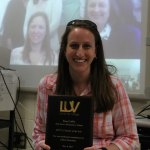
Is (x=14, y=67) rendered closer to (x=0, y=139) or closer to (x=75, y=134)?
(x=0, y=139)

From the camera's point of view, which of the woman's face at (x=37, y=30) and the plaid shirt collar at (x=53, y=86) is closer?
the plaid shirt collar at (x=53, y=86)

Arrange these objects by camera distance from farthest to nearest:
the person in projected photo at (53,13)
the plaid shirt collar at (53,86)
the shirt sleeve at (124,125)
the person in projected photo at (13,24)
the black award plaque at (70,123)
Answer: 1. the person in projected photo at (13,24)
2. the person in projected photo at (53,13)
3. the plaid shirt collar at (53,86)
4. the shirt sleeve at (124,125)
5. the black award plaque at (70,123)

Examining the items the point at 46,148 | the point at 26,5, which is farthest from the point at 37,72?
the point at 46,148

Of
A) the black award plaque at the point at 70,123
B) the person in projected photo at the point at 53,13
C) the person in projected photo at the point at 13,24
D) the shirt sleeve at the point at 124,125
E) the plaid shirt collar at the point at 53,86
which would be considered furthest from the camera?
the person in projected photo at the point at 13,24

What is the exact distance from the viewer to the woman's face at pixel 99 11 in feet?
5.11

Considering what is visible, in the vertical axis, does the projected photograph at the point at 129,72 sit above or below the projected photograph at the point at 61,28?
below

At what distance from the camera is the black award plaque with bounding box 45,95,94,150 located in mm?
766

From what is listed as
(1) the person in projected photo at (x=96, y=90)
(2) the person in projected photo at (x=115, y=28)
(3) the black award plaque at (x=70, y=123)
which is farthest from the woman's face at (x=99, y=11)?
(3) the black award plaque at (x=70, y=123)

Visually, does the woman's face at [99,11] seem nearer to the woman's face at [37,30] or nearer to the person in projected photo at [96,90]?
the woman's face at [37,30]

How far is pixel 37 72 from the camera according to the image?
1.75 meters

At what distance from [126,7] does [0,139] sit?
173 centimetres

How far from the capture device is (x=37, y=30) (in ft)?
5.75

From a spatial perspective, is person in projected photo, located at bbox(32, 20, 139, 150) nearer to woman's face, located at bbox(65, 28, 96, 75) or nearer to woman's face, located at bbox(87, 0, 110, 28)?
woman's face, located at bbox(65, 28, 96, 75)

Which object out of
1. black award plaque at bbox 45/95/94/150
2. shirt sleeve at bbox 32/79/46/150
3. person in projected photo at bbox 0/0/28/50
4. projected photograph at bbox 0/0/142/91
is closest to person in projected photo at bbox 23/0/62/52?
projected photograph at bbox 0/0/142/91
